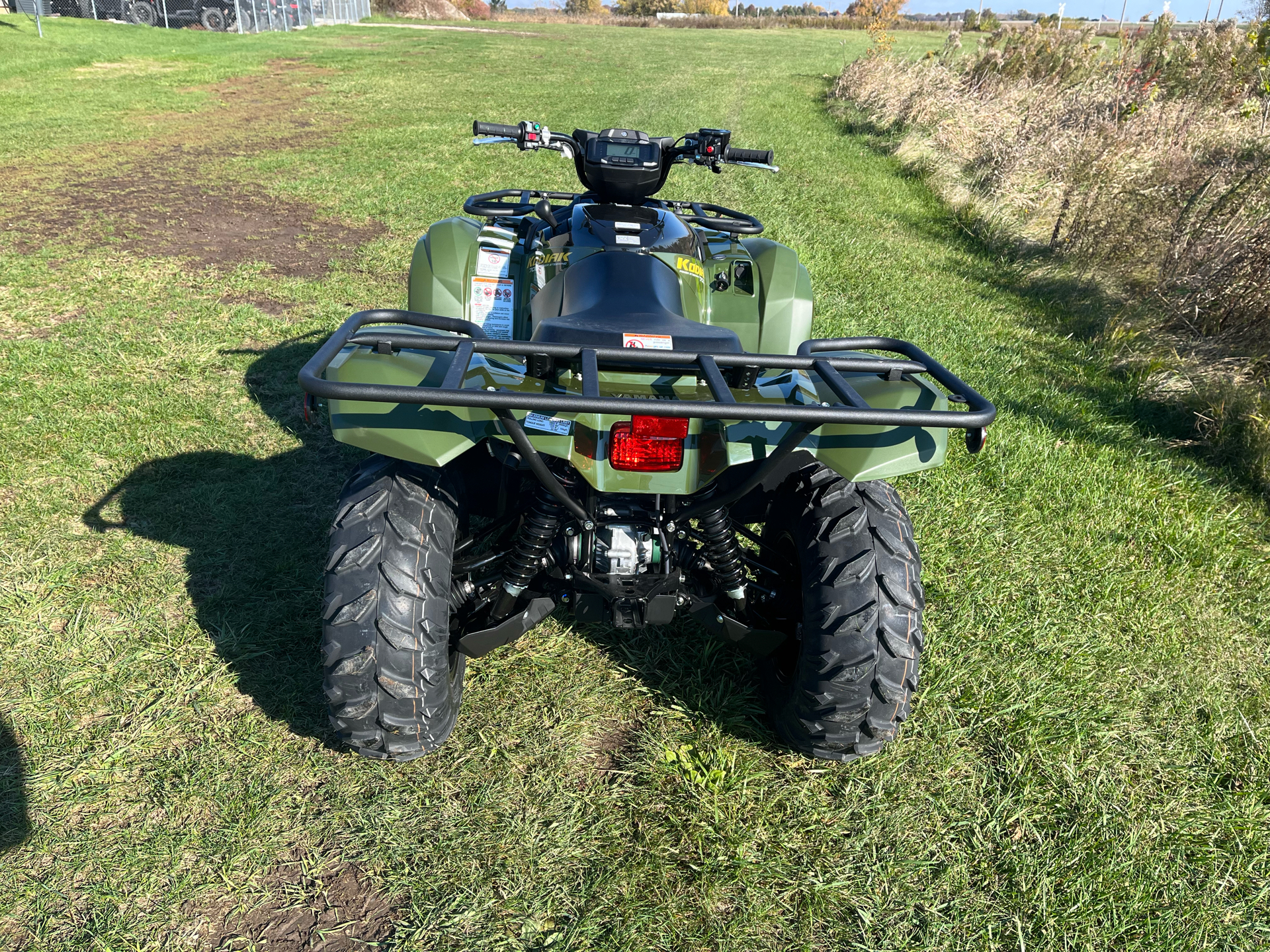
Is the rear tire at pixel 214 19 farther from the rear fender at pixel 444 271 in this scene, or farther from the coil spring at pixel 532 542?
the coil spring at pixel 532 542

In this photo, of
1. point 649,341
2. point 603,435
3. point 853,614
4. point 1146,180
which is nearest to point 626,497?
point 603,435

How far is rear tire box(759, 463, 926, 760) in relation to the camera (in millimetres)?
2346

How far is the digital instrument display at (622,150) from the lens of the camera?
3.32 metres

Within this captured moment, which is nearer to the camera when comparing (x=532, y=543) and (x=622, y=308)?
(x=532, y=543)

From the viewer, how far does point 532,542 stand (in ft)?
8.13

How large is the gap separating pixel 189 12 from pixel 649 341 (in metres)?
27.8

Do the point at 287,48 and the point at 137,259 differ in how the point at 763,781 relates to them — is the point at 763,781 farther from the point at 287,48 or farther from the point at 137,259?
the point at 287,48

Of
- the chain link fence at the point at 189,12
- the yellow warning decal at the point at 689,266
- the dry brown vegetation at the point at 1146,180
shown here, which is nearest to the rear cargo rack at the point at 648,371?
the yellow warning decal at the point at 689,266

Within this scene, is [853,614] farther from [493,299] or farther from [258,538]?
[258,538]

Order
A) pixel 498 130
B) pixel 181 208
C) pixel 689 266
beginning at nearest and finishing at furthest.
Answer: pixel 689 266, pixel 498 130, pixel 181 208

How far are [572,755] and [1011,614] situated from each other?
1.94 meters

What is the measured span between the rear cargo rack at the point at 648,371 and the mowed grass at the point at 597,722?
1.24 m

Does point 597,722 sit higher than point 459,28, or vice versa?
point 459,28

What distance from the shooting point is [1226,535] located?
4.11 m
